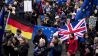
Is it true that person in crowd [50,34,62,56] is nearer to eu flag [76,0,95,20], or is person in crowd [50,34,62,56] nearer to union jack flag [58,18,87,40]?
union jack flag [58,18,87,40]

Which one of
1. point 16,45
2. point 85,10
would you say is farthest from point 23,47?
point 85,10

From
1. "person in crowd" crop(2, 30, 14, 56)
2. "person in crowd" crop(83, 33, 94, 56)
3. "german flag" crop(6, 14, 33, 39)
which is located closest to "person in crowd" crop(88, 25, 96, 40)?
"person in crowd" crop(83, 33, 94, 56)

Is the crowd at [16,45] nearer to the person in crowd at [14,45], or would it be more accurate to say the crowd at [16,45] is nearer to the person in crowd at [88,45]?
the person in crowd at [14,45]

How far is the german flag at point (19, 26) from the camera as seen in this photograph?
24.4 meters

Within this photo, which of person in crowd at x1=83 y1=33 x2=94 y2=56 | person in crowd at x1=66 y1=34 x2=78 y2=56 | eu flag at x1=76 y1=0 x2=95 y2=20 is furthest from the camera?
eu flag at x1=76 y1=0 x2=95 y2=20

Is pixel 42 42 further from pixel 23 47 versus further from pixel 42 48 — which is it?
pixel 23 47

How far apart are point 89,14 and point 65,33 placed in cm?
298

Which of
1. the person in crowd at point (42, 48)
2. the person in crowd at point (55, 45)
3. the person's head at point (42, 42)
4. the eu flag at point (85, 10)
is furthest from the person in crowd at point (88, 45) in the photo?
the eu flag at point (85, 10)

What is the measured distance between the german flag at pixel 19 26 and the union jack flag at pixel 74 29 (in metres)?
1.50

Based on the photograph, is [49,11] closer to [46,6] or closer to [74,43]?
[46,6]

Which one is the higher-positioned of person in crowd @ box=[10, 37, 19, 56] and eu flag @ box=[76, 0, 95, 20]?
eu flag @ box=[76, 0, 95, 20]

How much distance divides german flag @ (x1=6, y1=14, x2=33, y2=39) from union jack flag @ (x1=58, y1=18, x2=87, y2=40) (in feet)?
4.92

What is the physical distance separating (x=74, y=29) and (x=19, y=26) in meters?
2.64

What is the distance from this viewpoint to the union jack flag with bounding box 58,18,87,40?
81.4ft
